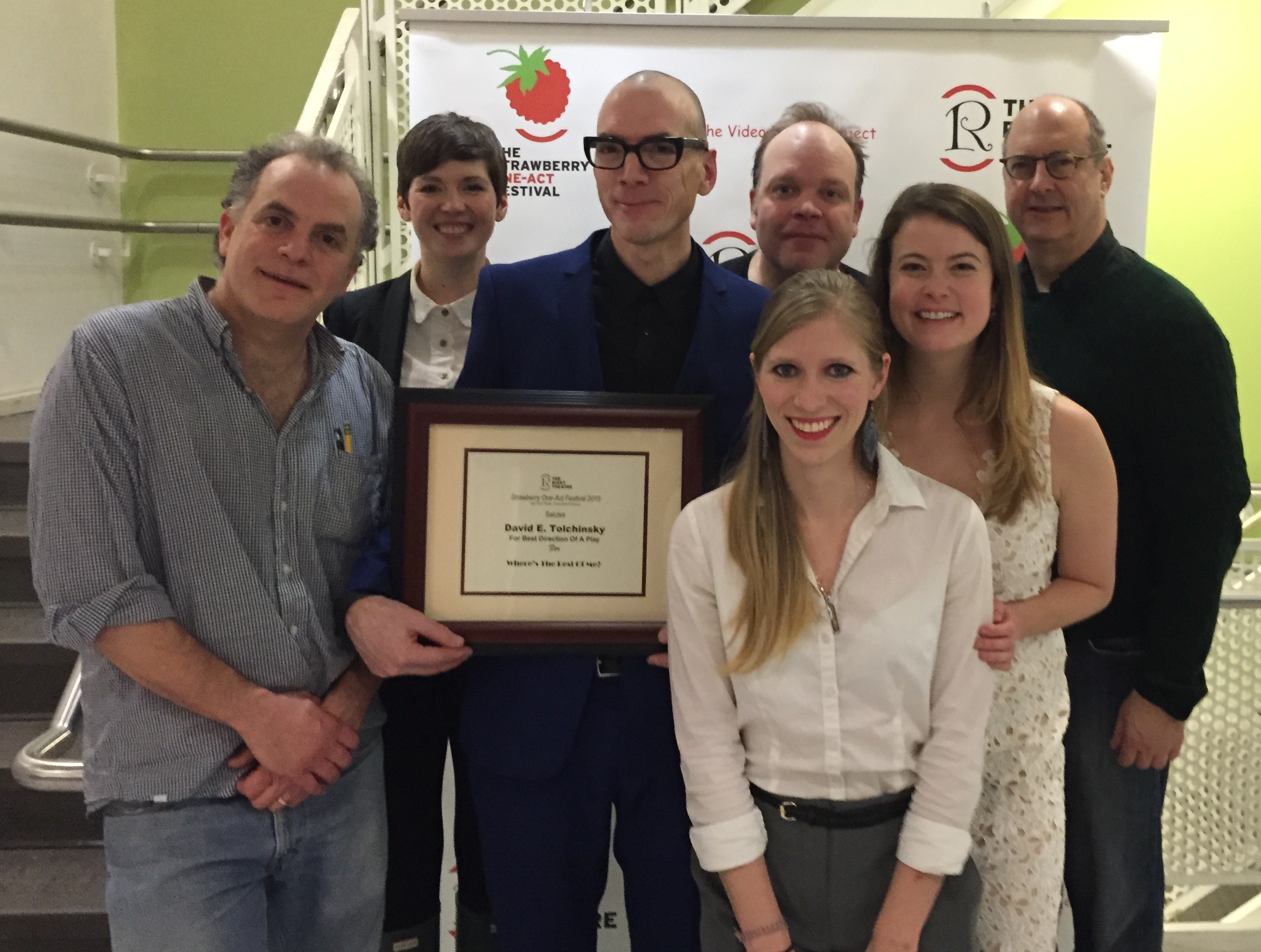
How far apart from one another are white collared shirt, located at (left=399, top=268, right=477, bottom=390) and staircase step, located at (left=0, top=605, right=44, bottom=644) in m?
1.69

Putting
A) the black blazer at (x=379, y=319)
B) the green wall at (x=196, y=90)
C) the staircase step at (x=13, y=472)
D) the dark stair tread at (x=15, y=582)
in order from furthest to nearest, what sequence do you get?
the green wall at (x=196, y=90)
the staircase step at (x=13, y=472)
the dark stair tread at (x=15, y=582)
the black blazer at (x=379, y=319)

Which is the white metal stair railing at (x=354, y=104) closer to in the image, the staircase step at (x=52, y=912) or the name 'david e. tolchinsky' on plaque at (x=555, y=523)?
the staircase step at (x=52, y=912)

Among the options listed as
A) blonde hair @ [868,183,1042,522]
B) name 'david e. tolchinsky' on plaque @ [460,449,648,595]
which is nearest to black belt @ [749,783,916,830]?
name 'david e. tolchinsky' on plaque @ [460,449,648,595]

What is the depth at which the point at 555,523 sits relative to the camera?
1433 mm

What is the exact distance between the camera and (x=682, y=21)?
9.63 ft

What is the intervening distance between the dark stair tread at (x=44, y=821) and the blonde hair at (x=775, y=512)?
2.40 meters

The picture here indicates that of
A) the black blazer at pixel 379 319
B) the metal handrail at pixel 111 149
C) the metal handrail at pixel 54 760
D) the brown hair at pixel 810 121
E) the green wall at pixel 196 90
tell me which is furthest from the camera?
the green wall at pixel 196 90

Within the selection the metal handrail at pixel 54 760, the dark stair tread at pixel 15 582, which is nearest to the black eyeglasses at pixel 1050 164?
the metal handrail at pixel 54 760

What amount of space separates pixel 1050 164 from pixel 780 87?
4.45 ft

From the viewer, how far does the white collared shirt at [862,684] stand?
51.6 inches

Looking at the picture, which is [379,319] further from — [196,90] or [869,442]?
[196,90]

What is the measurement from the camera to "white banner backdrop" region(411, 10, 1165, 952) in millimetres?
2953

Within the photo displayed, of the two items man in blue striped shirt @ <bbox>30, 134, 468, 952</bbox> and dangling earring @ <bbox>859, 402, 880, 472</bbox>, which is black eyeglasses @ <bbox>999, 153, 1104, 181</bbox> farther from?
man in blue striped shirt @ <bbox>30, 134, 468, 952</bbox>

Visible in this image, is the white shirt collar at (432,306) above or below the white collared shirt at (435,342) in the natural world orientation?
above
